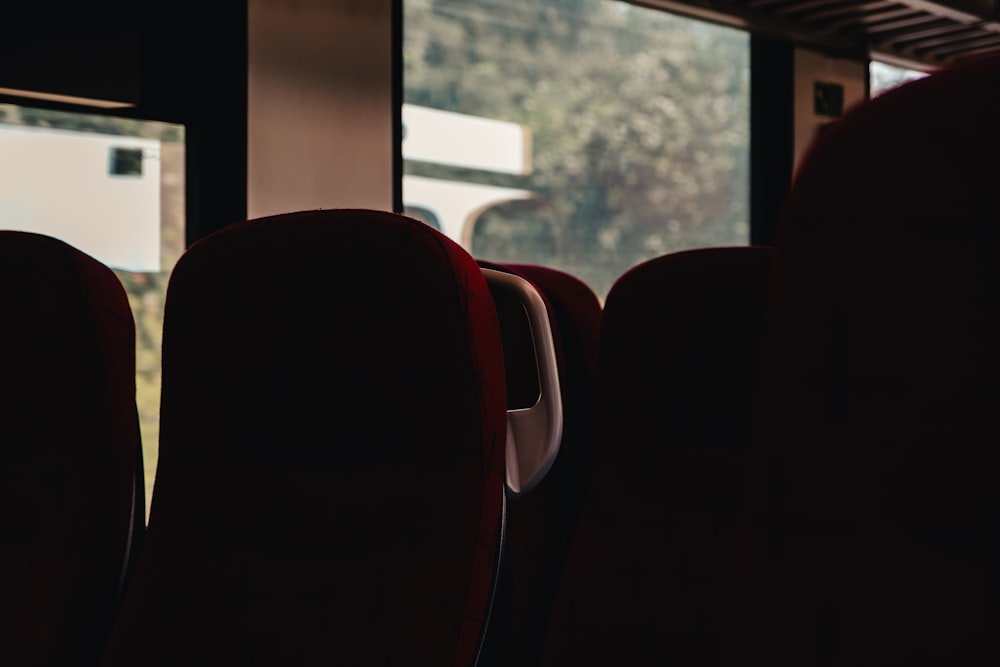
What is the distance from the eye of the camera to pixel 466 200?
3779 mm

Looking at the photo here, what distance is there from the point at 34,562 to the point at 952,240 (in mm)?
1187

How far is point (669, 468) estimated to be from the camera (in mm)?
1336

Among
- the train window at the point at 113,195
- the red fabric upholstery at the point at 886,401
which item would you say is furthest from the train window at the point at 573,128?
the red fabric upholstery at the point at 886,401

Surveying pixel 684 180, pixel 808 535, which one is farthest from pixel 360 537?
pixel 684 180

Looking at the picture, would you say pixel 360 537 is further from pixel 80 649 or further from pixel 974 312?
pixel 974 312

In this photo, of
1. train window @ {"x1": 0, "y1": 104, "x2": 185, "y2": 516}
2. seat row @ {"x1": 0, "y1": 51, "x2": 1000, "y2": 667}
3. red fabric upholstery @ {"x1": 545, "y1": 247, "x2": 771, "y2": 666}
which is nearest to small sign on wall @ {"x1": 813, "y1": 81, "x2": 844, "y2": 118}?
train window @ {"x1": 0, "y1": 104, "x2": 185, "y2": 516}

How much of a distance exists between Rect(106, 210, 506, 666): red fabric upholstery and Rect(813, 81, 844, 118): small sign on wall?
448 centimetres

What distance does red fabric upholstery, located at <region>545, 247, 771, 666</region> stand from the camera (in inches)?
51.2

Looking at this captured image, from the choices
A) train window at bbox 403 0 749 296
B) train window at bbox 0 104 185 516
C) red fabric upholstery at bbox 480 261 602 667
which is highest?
train window at bbox 403 0 749 296

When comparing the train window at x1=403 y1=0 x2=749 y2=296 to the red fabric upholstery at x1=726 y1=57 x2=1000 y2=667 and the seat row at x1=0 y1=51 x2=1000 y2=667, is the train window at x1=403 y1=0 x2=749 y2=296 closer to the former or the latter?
the seat row at x1=0 y1=51 x2=1000 y2=667

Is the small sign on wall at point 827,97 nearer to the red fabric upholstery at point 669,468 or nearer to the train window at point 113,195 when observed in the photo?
the train window at point 113,195

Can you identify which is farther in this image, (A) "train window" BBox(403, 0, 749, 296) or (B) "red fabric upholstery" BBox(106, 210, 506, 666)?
(A) "train window" BBox(403, 0, 749, 296)

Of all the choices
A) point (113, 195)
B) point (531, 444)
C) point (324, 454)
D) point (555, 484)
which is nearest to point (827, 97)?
point (113, 195)

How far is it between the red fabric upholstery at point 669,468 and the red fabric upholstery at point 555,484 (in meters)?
0.10
